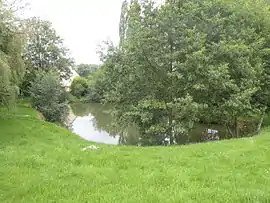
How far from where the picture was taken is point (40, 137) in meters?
14.8

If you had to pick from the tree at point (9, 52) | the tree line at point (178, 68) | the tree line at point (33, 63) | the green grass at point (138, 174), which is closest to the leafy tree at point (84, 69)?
the tree line at point (33, 63)

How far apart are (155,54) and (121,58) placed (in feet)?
6.33

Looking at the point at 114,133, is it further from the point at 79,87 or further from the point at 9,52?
the point at 79,87

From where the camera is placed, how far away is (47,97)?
27.6 m

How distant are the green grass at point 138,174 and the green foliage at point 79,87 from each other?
46.1 metres

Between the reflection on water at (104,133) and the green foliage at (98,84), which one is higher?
the green foliage at (98,84)

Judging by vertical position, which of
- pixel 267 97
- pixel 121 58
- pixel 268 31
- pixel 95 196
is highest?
pixel 268 31

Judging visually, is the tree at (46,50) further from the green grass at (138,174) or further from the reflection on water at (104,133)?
the green grass at (138,174)

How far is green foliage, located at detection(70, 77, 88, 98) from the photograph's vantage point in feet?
190

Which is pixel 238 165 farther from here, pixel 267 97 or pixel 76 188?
pixel 267 97

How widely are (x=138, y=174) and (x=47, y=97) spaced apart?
21.3 meters

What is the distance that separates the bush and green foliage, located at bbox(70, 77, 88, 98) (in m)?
29.3

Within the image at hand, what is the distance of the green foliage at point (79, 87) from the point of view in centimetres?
5796

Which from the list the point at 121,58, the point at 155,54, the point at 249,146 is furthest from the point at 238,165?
the point at 121,58
